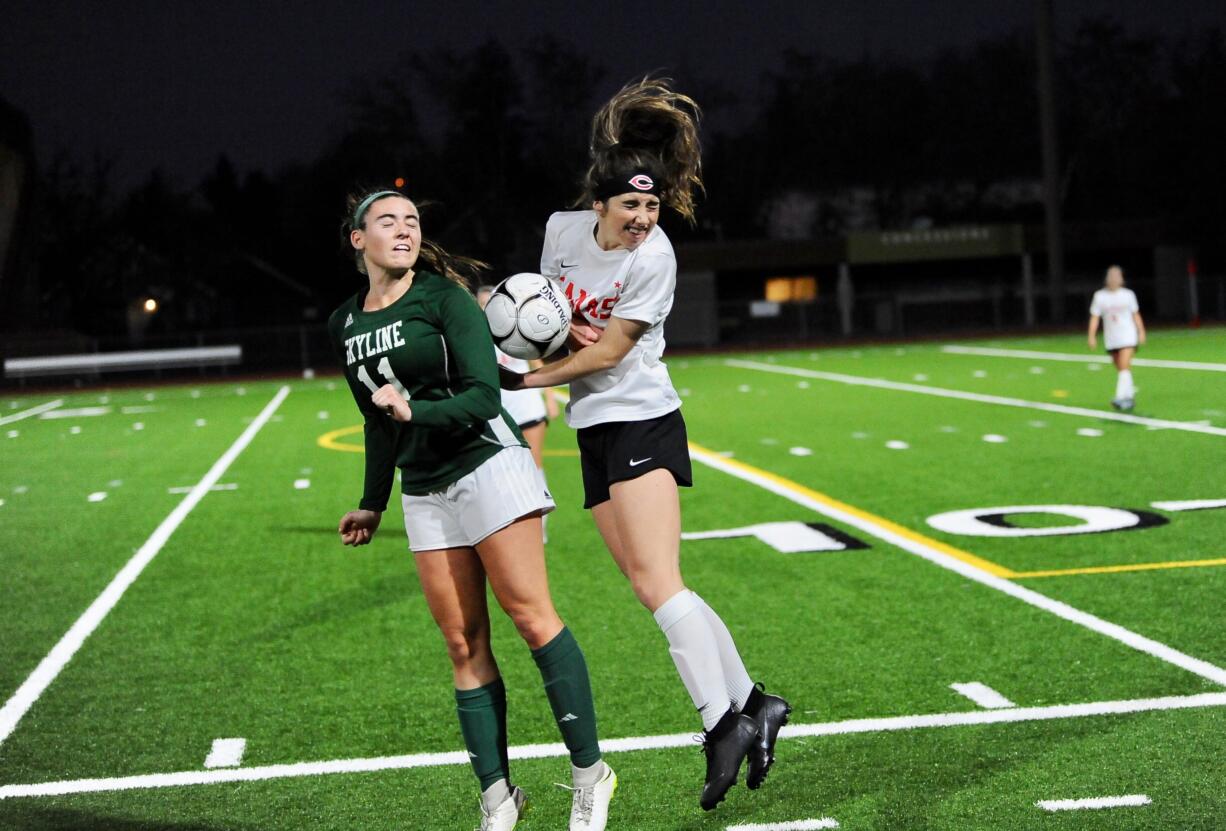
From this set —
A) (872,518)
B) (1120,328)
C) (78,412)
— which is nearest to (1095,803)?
(872,518)

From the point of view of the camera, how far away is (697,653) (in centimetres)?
448

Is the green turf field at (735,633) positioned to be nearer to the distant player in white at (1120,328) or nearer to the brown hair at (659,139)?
the brown hair at (659,139)

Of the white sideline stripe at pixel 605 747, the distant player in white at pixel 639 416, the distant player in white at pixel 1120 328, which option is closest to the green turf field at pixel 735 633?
the white sideline stripe at pixel 605 747

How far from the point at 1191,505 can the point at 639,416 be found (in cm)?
668

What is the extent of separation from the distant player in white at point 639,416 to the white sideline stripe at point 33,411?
75.6 ft

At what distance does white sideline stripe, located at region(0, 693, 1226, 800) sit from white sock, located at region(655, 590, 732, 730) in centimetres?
73

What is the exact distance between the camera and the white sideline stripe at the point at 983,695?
5.48 meters

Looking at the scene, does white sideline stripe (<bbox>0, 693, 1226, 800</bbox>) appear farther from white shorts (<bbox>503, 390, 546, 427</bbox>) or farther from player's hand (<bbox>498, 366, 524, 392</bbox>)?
white shorts (<bbox>503, 390, 546, 427</bbox>)

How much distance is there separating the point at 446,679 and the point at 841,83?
6983cm

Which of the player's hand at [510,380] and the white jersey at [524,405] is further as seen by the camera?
the white jersey at [524,405]

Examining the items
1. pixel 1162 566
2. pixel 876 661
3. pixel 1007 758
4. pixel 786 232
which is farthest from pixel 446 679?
pixel 786 232

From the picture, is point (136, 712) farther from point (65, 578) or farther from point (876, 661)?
point (65, 578)

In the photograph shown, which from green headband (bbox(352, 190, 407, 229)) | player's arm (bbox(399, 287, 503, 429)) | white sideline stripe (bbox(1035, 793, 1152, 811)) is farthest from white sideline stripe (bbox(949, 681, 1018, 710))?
green headband (bbox(352, 190, 407, 229))

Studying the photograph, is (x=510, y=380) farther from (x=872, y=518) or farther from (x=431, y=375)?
(x=872, y=518)
